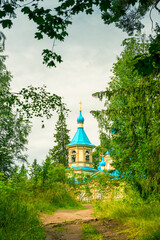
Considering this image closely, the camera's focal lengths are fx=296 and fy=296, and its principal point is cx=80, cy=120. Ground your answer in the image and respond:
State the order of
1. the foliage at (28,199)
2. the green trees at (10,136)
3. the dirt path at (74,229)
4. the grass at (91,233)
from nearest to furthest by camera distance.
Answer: the foliage at (28,199), the grass at (91,233), the dirt path at (74,229), the green trees at (10,136)

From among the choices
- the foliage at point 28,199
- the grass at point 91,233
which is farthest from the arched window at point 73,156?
the grass at point 91,233

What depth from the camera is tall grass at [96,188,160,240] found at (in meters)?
6.40

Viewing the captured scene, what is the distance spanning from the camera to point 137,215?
7961 mm

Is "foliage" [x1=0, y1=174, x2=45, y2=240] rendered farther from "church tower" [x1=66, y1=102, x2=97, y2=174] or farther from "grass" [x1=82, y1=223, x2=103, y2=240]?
"church tower" [x1=66, y1=102, x2=97, y2=174]

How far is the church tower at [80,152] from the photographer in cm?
3744

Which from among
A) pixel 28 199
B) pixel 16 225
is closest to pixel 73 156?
pixel 28 199

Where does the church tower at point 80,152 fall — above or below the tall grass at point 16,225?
above

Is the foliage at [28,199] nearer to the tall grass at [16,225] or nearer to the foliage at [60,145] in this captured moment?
the tall grass at [16,225]

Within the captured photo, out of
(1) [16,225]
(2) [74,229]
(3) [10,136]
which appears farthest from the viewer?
(3) [10,136]

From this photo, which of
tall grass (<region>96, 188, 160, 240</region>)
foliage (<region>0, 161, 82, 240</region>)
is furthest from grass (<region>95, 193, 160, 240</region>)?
foliage (<region>0, 161, 82, 240</region>)

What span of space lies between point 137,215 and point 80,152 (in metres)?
29.8

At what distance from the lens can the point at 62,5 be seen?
186 inches

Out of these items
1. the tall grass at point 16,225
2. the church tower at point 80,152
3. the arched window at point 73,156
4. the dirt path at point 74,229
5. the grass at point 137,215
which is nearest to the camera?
the tall grass at point 16,225

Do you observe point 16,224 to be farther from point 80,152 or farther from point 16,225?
point 80,152
